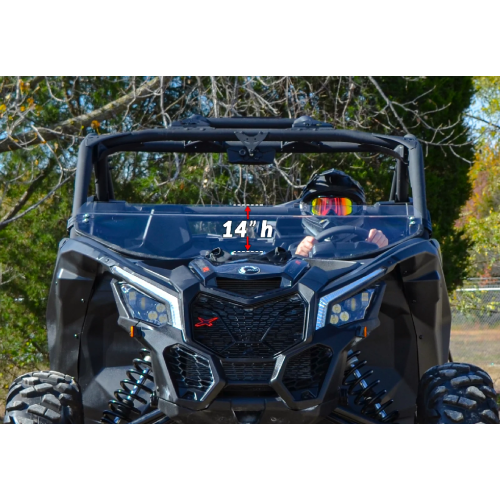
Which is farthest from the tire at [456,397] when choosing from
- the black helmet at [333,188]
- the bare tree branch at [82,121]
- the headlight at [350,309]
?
the bare tree branch at [82,121]

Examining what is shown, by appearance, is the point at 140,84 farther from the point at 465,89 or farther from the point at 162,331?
the point at 162,331

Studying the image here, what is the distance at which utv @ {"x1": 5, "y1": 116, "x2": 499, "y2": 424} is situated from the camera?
3373mm

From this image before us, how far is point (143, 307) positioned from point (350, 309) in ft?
2.87

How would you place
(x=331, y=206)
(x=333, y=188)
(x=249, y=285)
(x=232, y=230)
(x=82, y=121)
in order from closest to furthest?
(x=249, y=285), (x=232, y=230), (x=331, y=206), (x=333, y=188), (x=82, y=121)

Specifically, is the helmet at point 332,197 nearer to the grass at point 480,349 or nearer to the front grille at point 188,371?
the front grille at point 188,371

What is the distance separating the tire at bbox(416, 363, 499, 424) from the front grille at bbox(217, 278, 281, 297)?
2.91 ft

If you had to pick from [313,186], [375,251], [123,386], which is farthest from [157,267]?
[313,186]

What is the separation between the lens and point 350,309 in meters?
3.53

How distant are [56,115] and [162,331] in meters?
8.16

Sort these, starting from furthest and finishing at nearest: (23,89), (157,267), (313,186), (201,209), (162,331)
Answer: (23,89)
(313,186)
(201,209)
(157,267)
(162,331)

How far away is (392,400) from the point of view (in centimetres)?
420

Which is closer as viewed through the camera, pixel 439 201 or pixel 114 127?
pixel 114 127

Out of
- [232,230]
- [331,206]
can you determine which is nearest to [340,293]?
[232,230]

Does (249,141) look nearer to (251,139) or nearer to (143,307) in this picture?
(251,139)
